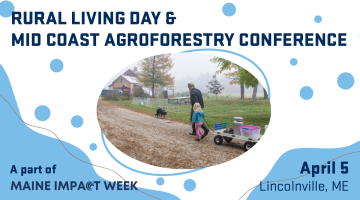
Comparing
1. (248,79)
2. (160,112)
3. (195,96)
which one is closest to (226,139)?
(195,96)

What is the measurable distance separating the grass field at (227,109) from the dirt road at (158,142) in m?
0.44

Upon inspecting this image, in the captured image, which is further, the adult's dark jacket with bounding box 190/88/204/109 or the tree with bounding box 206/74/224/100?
the tree with bounding box 206/74/224/100

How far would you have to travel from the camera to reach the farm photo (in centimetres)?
492

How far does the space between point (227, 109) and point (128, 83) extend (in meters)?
3.30

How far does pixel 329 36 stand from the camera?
4.18 m

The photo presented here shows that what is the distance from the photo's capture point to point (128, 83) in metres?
5.84

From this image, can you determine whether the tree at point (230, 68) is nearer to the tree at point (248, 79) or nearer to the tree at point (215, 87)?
the tree at point (248, 79)

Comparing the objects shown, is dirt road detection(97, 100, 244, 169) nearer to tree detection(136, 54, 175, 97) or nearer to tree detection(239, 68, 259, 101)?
tree detection(136, 54, 175, 97)

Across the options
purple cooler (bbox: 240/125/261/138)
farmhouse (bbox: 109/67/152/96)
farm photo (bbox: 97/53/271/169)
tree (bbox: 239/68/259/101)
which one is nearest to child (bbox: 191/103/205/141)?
farm photo (bbox: 97/53/271/169)

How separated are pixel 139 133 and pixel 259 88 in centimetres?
383

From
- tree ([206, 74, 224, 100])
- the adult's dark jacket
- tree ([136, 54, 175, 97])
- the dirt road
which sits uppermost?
tree ([136, 54, 175, 97])

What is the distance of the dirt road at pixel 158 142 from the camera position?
4535mm

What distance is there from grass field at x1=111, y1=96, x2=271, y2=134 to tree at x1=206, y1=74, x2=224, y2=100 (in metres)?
0.22

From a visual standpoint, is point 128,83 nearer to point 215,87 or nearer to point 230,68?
point 215,87
